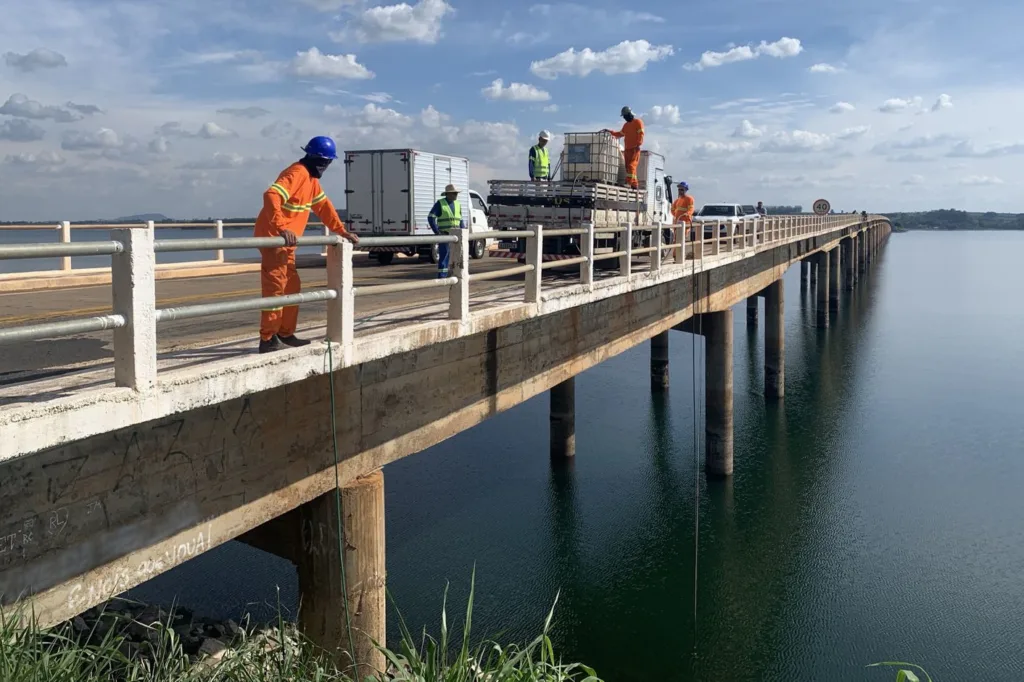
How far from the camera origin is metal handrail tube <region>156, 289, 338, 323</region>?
4.47m

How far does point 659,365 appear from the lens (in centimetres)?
2831

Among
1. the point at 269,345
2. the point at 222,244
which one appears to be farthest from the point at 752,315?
the point at 222,244

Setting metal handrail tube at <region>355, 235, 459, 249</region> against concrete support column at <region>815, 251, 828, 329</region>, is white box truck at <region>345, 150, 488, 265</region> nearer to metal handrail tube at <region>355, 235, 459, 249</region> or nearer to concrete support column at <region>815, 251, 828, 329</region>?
metal handrail tube at <region>355, 235, 459, 249</region>

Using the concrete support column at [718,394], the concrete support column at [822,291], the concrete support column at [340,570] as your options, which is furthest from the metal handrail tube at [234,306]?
the concrete support column at [822,291]

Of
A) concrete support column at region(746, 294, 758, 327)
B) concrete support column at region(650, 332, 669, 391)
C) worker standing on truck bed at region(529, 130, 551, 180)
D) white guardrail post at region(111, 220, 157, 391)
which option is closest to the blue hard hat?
white guardrail post at region(111, 220, 157, 391)

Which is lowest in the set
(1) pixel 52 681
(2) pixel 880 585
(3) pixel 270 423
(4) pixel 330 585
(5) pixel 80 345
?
(2) pixel 880 585

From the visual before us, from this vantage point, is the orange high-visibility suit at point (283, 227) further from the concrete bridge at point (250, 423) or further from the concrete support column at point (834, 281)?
the concrete support column at point (834, 281)

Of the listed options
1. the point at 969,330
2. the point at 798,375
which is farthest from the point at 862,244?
the point at 798,375

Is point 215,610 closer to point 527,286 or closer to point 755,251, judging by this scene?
point 527,286

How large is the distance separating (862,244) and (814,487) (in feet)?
219

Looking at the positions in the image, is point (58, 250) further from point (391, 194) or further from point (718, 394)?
point (718, 394)

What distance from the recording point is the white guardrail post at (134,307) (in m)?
4.22

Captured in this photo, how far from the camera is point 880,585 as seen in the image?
14.2 meters

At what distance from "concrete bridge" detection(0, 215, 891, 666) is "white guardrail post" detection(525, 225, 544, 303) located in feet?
0.08
